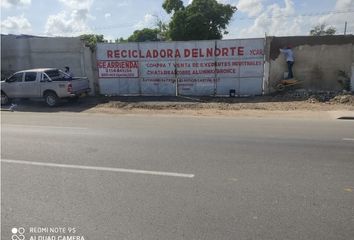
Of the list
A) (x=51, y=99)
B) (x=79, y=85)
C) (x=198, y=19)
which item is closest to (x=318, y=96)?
(x=79, y=85)

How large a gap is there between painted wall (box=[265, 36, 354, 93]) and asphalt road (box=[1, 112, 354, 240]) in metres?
7.94

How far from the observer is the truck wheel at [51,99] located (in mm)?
18188

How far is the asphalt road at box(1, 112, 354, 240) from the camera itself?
4.36 meters

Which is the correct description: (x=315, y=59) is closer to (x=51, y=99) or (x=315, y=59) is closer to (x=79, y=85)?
(x=79, y=85)

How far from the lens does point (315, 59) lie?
17281 millimetres

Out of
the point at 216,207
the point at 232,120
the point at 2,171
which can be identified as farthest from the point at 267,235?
the point at 232,120

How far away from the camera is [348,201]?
4891 millimetres

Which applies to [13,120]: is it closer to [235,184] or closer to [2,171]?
[2,171]

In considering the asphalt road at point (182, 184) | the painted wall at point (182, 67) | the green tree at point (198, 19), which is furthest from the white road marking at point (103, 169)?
the green tree at point (198, 19)

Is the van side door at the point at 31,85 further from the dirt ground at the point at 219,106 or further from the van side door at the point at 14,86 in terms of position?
the dirt ground at the point at 219,106

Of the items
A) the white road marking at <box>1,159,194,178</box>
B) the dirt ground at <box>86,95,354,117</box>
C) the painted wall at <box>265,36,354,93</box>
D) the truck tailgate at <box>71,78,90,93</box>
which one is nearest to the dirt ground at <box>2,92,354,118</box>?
the dirt ground at <box>86,95,354,117</box>

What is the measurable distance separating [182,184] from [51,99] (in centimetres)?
1405

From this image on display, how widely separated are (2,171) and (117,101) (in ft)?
38.5

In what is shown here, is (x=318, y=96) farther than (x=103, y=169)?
Yes
